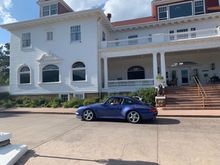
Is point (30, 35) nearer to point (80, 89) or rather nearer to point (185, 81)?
point (80, 89)

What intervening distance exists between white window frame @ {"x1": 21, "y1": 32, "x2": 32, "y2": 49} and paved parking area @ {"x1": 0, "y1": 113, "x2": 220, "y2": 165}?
686 inches

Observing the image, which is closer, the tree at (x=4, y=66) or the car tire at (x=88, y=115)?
the car tire at (x=88, y=115)

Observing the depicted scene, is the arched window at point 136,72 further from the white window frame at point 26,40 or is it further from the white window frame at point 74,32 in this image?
the white window frame at point 26,40

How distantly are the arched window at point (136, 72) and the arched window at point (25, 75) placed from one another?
36.3 ft

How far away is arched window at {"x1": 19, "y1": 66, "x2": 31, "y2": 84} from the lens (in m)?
25.0

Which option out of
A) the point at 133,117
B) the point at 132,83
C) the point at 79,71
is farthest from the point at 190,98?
the point at 79,71

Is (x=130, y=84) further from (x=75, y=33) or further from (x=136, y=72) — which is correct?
(x=75, y=33)

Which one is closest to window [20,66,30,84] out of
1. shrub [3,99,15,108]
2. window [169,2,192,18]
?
shrub [3,99,15,108]

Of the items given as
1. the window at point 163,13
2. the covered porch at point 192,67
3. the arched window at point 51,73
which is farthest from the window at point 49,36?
the window at point 163,13

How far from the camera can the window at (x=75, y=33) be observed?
23359 mm

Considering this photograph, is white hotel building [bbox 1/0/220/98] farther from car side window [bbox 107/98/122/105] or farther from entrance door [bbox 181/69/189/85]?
car side window [bbox 107/98/122/105]

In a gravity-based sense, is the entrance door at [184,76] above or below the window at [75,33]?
below

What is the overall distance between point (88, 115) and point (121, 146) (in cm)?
579

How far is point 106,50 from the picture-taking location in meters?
22.8
